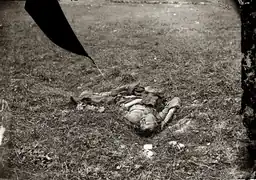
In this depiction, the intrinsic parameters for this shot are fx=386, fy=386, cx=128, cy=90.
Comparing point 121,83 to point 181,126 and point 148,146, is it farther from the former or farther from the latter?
point 148,146

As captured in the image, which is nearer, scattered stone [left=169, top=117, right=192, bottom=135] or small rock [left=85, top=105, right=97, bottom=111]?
scattered stone [left=169, top=117, right=192, bottom=135]

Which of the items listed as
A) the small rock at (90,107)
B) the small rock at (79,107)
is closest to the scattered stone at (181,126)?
the small rock at (90,107)

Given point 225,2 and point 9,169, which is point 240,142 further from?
point 225,2

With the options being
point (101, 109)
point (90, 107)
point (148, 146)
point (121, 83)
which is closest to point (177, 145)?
point (148, 146)

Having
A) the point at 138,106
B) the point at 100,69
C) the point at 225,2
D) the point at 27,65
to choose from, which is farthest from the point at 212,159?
the point at 225,2

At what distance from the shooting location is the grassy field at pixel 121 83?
353 centimetres

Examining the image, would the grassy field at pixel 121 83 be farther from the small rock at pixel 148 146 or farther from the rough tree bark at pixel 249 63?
the rough tree bark at pixel 249 63

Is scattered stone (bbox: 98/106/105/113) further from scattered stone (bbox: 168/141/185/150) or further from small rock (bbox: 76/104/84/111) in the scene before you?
scattered stone (bbox: 168/141/185/150)

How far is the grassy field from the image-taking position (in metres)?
3.53

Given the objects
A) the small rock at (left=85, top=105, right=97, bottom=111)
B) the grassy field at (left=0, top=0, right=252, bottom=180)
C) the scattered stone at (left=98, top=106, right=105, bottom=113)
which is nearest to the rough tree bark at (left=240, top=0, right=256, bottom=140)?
the grassy field at (left=0, top=0, right=252, bottom=180)

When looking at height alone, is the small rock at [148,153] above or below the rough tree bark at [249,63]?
below

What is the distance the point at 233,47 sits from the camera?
5.97m

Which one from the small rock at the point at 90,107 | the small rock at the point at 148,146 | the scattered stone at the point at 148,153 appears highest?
the scattered stone at the point at 148,153

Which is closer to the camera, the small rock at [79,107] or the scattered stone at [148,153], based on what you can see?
the scattered stone at [148,153]
